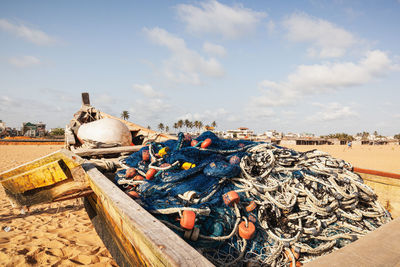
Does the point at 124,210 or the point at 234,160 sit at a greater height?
the point at 234,160

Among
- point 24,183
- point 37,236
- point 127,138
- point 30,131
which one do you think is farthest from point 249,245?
point 30,131

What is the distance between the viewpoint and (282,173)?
265cm

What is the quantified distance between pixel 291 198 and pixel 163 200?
4.41 ft

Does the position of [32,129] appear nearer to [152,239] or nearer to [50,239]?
[50,239]

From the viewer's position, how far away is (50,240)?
340cm

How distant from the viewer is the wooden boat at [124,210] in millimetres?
1097

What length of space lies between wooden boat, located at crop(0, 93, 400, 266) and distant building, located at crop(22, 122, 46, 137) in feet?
155

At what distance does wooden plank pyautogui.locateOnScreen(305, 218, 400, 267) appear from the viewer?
105cm

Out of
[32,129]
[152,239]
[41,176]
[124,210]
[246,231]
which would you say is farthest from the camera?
[32,129]

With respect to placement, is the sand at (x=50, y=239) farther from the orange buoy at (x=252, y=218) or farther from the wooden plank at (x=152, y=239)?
the orange buoy at (x=252, y=218)

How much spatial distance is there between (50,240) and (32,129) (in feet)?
164

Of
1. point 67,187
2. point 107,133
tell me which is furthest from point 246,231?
point 107,133

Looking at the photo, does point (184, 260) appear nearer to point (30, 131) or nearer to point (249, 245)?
point (249, 245)

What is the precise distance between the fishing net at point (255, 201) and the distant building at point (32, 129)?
49366mm
